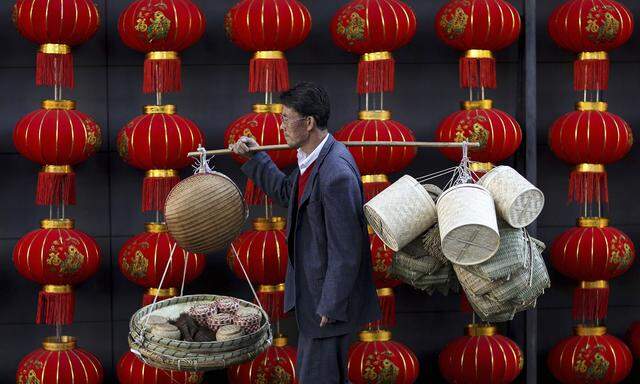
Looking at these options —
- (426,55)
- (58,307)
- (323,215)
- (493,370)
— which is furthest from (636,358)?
(58,307)

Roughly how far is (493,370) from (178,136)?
189 centimetres

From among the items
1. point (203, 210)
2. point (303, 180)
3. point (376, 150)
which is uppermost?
point (376, 150)

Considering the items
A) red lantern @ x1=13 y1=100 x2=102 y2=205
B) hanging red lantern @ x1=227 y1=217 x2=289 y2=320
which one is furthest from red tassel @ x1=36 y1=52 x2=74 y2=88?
hanging red lantern @ x1=227 y1=217 x2=289 y2=320

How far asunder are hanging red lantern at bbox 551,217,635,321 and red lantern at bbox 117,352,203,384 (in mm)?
1897

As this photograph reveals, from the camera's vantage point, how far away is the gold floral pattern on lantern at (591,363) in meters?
5.89

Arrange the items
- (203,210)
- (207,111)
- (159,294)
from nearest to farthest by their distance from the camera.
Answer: (203,210) → (159,294) → (207,111)

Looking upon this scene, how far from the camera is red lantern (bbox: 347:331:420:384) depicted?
5.69m

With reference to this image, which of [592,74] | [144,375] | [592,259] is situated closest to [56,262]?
[144,375]

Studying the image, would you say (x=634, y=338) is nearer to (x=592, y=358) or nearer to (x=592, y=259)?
(x=592, y=358)

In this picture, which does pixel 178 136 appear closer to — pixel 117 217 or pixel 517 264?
pixel 117 217

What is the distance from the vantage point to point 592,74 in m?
5.92

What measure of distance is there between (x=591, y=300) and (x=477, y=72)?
1283 mm

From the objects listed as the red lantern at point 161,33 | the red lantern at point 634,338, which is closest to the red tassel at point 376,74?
the red lantern at point 161,33

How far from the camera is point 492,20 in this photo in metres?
5.64
